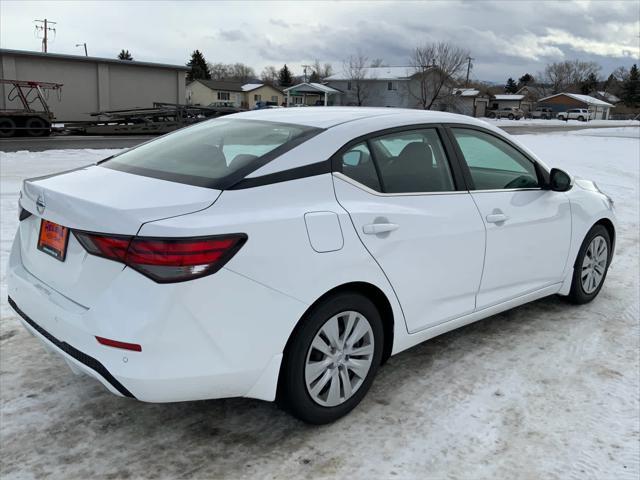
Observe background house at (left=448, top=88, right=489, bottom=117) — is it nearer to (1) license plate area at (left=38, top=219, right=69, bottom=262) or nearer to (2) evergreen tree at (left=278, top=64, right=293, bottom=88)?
(2) evergreen tree at (left=278, top=64, right=293, bottom=88)

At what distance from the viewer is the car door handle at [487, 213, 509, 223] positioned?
12.5 ft

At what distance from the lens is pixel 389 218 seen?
3197 millimetres

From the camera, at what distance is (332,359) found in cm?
302

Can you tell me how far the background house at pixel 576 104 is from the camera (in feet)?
316

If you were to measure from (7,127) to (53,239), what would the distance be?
24602 millimetres

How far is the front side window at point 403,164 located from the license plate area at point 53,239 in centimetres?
142

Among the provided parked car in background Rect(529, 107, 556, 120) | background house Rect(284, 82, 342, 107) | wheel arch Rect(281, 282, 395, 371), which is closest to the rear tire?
wheel arch Rect(281, 282, 395, 371)

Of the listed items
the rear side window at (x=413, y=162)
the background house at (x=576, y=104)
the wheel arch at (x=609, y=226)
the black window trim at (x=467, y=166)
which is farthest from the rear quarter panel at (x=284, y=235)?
the background house at (x=576, y=104)

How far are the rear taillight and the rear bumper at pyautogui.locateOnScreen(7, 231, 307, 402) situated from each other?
0.04 metres

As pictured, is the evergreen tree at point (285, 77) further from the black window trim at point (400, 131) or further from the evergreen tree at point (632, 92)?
the black window trim at point (400, 131)

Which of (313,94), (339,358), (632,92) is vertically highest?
(632,92)

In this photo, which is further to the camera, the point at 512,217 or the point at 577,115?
the point at 577,115

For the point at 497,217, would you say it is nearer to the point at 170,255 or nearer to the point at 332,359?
the point at 332,359

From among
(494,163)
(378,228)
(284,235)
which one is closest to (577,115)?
(494,163)
